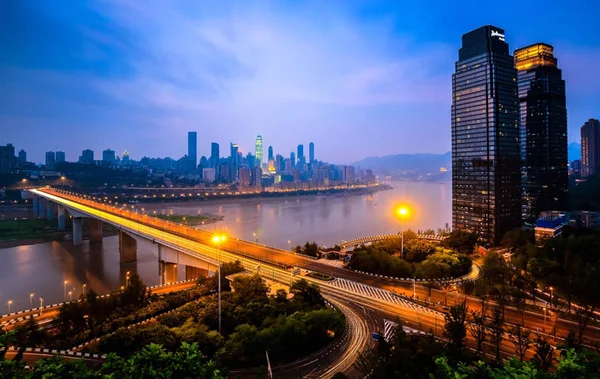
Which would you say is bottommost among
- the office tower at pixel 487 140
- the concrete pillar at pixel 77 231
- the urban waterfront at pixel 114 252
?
Answer: the urban waterfront at pixel 114 252

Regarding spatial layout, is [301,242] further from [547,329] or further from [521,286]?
[547,329]

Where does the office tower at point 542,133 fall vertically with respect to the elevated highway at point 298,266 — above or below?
above

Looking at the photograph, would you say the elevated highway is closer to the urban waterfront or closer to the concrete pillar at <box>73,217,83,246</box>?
the urban waterfront

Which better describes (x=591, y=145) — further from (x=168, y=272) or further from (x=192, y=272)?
(x=168, y=272)

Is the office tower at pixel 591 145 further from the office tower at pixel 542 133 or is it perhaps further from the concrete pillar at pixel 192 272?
the concrete pillar at pixel 192 272

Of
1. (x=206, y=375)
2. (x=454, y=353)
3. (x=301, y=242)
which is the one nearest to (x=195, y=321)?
(x=206, y=375)

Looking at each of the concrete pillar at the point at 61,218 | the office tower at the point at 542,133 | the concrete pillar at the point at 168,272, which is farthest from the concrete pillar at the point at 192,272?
the office tower at the point at 542,133

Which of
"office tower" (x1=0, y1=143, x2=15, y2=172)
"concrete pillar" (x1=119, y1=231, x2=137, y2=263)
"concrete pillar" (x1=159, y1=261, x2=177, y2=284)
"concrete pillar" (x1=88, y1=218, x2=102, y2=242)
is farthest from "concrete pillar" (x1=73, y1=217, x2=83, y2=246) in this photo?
"office tower" (x1=0, y1=143, x2=15, y2=172)
